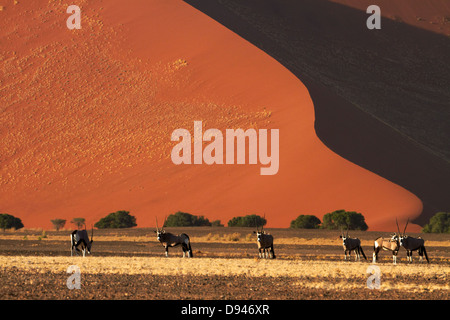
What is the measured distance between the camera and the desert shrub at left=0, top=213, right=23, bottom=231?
5178 cm

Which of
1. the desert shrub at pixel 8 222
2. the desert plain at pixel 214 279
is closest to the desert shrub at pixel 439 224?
the desert plain at pixel 214 279

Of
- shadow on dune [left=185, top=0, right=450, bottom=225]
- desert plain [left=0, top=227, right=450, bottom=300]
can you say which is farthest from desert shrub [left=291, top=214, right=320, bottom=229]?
desert plain [left=0, top=227, right=450, bottom=300]

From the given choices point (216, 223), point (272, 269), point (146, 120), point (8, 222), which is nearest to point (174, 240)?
point (272, 269)

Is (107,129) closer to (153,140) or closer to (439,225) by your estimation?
(153,140)

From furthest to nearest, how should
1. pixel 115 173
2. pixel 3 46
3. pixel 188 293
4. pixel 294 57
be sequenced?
pixel 294 57, pixel 3 46, pixel 115 173, pixel 188 293

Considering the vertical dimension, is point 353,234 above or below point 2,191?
below

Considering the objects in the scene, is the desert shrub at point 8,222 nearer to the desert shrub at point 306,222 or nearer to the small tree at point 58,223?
the small tree at point 58,223

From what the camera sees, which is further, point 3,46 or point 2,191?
point 3,46

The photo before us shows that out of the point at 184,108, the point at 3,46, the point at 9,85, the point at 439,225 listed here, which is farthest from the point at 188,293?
the point at 3,46

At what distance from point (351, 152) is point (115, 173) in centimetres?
1692

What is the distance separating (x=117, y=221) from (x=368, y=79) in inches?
1773

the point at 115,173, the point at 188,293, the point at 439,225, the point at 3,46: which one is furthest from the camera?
the point at 3,46

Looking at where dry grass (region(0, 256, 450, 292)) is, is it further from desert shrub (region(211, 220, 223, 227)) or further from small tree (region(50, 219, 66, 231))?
small tree (region(50, 219, 66, 231))

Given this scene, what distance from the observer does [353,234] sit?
135 feet
